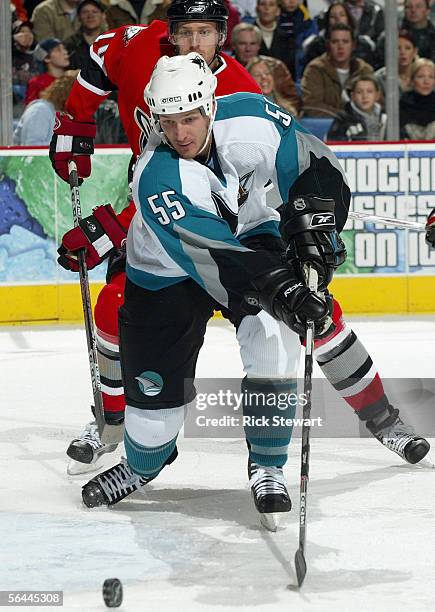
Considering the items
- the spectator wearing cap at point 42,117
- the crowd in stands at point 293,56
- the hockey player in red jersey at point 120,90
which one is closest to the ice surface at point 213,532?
the hockey player in red jersey at point 120,90

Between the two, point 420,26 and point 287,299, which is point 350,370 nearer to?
point 287,299

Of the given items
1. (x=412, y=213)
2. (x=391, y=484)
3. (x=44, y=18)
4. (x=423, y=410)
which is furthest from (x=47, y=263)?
(x=391, y=484)

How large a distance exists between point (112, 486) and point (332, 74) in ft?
14.0

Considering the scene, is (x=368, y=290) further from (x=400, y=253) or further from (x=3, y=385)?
(x=3, y=385)

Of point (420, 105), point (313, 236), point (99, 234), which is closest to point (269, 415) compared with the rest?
point (313, 236)

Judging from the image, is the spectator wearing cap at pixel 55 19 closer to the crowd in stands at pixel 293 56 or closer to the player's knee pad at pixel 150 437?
the crowd in stands at pixel 293 56

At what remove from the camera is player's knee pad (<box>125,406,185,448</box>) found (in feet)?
9.95

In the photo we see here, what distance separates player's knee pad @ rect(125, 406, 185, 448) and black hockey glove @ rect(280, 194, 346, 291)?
0.45 m

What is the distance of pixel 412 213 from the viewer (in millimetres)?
6559

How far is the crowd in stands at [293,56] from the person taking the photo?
6.57 metres

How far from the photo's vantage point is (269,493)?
290cm

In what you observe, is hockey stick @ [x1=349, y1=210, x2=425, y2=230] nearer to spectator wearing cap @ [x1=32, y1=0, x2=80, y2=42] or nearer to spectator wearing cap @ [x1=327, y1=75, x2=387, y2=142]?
spectator wearing cap @ [x1=327, y1=75, x2=387, y2=142]

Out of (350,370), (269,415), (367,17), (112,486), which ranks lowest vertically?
(112,486)

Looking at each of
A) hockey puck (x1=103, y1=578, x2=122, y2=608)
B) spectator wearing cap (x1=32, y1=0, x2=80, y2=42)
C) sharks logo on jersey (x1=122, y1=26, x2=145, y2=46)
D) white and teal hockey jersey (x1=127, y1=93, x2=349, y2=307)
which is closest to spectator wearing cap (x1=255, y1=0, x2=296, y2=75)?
spectator wearing cap (x1=32, y1=0, x2=80, y2=42)
